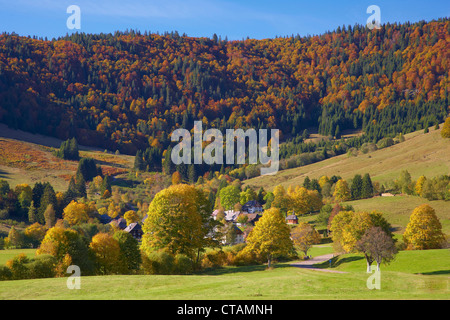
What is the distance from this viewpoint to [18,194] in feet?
456

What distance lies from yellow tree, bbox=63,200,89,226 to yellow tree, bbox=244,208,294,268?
228ft

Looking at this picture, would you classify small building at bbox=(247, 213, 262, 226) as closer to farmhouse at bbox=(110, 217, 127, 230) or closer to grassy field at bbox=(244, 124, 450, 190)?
farmhouse at bbox=(110, 217, 127, 230)

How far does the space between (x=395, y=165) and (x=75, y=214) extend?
117 metres

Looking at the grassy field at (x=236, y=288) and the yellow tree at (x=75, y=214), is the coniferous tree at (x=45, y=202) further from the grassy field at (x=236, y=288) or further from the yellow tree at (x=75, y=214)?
the grassy field at (x=236, y=288)

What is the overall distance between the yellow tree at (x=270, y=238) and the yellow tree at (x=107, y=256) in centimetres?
2418

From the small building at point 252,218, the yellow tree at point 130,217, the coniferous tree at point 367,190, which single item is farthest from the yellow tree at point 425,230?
the yellow tree at point 130,217

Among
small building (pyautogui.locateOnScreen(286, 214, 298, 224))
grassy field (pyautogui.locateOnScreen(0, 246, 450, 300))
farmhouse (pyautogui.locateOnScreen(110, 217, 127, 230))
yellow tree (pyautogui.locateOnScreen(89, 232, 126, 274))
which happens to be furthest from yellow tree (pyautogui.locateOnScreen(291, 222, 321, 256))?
farmhouse (pyautogui.locateOnScreen(110, 217, 127, 230))

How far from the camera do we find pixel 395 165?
171m

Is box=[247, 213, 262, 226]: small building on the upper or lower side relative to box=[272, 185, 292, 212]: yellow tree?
lower

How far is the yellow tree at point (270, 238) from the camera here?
71000 mm

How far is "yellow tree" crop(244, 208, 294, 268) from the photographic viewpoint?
71000 mm


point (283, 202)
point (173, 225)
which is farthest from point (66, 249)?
point (283, 202)
